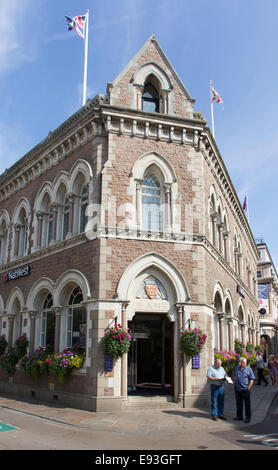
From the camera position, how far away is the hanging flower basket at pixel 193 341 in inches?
498

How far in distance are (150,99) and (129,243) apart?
6176 millimetres

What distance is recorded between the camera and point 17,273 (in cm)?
1811

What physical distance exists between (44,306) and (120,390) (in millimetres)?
5713

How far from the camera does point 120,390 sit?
1222 cm

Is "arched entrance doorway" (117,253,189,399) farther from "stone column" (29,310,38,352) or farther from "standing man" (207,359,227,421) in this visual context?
"stone column" (29,310,38,352)

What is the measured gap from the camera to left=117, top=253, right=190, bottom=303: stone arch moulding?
13164 mm

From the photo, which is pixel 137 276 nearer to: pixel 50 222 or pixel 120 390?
pixel 120 390

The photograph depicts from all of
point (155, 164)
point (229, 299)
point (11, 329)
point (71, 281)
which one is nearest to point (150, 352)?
point (71, 281)

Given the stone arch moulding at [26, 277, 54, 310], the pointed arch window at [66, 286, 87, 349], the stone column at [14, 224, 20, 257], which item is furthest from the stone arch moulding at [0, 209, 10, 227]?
the pointed arch window at [66, 286, 87, 349]

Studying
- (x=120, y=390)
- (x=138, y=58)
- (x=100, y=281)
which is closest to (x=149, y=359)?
(x=120, y=390)

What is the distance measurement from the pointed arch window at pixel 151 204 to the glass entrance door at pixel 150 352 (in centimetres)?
336

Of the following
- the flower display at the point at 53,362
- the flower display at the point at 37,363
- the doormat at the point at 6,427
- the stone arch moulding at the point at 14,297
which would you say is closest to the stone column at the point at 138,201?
the flower display at the point at 53,362

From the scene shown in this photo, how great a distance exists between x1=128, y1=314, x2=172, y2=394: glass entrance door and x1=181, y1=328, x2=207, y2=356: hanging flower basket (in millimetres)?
1940
